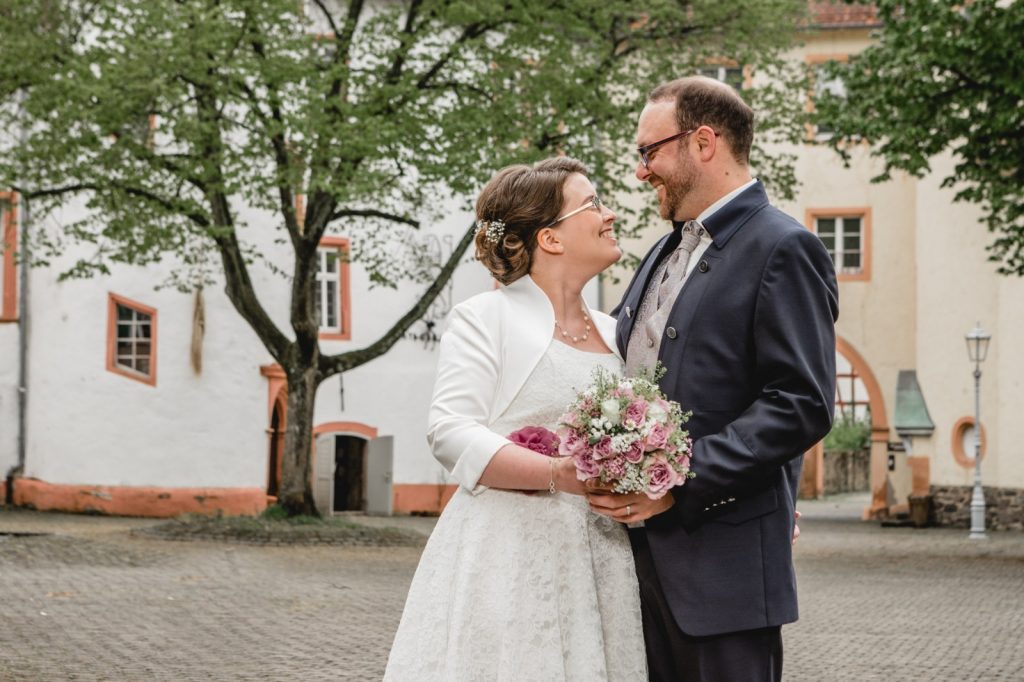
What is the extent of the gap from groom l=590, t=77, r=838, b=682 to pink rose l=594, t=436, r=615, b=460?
0.11 m

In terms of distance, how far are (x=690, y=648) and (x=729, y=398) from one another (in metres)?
0.57

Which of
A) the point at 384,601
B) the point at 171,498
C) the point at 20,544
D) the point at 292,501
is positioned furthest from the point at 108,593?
the point at 171,498

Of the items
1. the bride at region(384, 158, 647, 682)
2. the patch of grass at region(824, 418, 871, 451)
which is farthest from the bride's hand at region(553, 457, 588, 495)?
the patch of grass at region(824, 418, 871, 451)

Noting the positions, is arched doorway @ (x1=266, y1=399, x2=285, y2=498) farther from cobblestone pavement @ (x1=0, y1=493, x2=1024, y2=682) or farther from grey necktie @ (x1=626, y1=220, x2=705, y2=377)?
grey necktie @ (x1=626, y1=220, x2=705, y2=377)

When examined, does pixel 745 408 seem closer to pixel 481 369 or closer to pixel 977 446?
pixel 481 369

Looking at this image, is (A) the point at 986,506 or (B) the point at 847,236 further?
(B) the point at 847,236

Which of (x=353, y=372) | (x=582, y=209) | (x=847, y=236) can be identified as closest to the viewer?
(x=582, y=209)

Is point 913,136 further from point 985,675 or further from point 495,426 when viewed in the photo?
point 495,426

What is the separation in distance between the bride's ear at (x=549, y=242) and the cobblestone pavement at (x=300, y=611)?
5.68 m

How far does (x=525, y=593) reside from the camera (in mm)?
3680

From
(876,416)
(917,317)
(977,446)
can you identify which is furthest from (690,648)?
(876,416)

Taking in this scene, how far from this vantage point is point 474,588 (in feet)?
12.1

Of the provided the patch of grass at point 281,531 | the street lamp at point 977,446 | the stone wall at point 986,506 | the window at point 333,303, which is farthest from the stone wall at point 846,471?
the patch of grass at point 281,531

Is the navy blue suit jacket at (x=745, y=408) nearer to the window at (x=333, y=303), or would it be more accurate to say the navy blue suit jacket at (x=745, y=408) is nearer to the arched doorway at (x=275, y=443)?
the arched doorway at (x=275, y=443)
